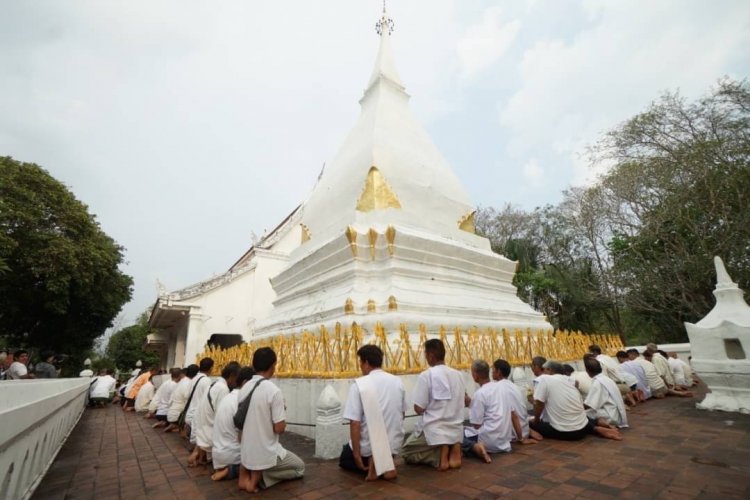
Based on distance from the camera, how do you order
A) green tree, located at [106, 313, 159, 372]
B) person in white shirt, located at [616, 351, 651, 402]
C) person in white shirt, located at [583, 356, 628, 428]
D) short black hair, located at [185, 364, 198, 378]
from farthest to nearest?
green tree, located at [106, 313, 159, 372] < person in white shirt, located at [616, 351, 651, 402] < short black hair, located at [185, 364, 198, 378] < person in white shirt, located at [583, 356, 628, 428]

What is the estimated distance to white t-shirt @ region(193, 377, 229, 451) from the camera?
4.46 metres

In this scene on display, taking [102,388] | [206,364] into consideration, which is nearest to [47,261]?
[102,388]

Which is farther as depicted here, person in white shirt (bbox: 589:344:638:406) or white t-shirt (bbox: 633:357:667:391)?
white t-shirt (bbox: 633:357:667:391)

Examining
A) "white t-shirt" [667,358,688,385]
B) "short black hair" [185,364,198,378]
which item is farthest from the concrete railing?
"white t-shirt" [667,358,688,385]

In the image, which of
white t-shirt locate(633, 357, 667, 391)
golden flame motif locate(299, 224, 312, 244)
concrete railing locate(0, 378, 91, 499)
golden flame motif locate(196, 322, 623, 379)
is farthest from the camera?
golden flame motif locate(299, 224, 312, 244)

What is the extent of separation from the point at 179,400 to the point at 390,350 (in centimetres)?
497

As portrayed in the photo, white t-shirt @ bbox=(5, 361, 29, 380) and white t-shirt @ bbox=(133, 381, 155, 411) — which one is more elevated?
white t-shirt @ bbox=(5, 361, 29, 380)

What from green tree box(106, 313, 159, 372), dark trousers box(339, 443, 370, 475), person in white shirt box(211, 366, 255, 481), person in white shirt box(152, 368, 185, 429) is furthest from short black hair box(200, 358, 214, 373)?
green tree box(106, 313, 159, 372)

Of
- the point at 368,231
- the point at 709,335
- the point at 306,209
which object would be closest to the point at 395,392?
the point at 368,231

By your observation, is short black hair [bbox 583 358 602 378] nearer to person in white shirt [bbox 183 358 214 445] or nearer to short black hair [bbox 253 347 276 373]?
short black hair [bbox 253 347 276 373]

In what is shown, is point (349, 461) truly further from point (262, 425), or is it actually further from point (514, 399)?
point (514, 399)

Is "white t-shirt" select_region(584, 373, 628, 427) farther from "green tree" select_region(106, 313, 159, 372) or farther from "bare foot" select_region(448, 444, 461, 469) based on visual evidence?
"green tree" select_region(106, 313, 159, 372)

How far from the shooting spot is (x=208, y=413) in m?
4.58

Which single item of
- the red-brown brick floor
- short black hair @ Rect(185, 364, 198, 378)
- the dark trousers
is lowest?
the red-brown brick floor
